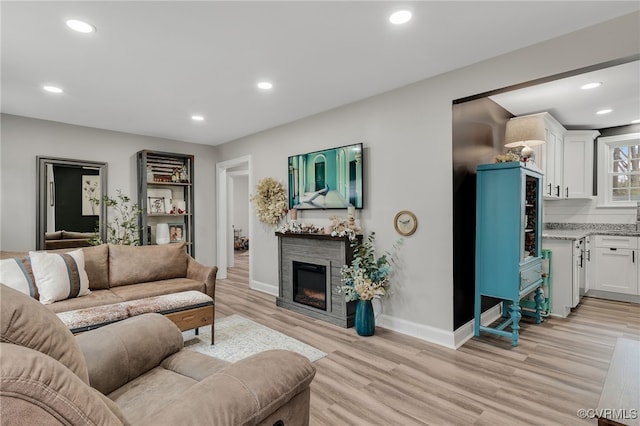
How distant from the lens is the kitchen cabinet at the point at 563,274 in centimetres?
375

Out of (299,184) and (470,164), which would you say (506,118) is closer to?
(470,164)

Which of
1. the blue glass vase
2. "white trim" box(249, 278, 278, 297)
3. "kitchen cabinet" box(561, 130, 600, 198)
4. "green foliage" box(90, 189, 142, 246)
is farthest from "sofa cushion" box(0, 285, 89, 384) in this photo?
"kitchen cabinet" box(561, 130, 600, 198)

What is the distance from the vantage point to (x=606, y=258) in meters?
4.52

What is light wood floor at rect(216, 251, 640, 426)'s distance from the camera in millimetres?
2031

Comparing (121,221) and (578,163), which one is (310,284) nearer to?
(121,221)

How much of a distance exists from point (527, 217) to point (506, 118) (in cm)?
150

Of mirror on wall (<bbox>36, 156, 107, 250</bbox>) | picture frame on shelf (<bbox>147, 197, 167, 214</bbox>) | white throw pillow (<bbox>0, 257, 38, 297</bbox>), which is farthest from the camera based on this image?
picture frame on shelf (<bbox>147, 197, 167, 214</bbox>)

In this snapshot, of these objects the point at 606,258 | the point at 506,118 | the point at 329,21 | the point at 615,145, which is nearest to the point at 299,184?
the point at 329,21

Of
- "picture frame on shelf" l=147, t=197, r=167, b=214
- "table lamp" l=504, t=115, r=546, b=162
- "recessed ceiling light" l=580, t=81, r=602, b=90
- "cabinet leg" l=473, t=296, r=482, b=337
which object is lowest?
"cabinet leg" l=473, t=296, r=482, b=337

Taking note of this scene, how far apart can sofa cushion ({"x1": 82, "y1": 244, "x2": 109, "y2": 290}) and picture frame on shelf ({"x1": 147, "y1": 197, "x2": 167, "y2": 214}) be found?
179cm

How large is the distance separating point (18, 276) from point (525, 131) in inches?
207

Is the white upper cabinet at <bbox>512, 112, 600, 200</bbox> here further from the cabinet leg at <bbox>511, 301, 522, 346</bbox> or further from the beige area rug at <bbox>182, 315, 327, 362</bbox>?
the beige area rug at <bbox>182, 315, 327, 362</bbox>

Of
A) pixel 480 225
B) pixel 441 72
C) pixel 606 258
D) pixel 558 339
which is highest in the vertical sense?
pixel 441 72

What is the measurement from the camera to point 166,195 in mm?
5418
